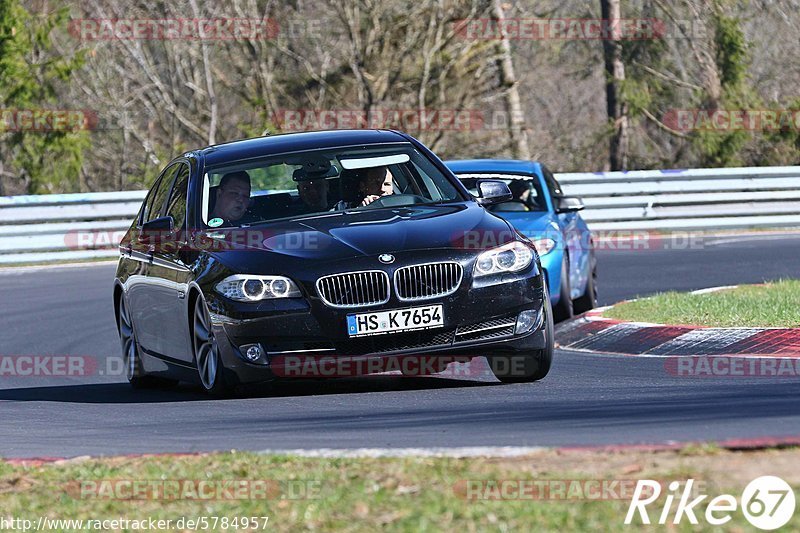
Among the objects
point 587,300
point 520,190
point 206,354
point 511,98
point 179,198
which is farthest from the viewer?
point 511,98

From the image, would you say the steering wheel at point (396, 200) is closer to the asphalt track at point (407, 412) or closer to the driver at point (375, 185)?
the driver at point (375, 185)

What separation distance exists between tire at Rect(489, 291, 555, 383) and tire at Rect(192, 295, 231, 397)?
1637 millimetres

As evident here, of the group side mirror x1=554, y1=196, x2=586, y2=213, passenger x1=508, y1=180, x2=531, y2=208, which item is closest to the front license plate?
side mirror x1=554, y1=196, x2=586, y2=213

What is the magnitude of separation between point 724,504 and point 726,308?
7832 mm

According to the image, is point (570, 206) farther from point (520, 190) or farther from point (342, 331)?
point (342, 331)

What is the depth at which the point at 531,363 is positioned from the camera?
9.43m

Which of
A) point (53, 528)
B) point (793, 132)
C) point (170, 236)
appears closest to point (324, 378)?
point (170, 236)

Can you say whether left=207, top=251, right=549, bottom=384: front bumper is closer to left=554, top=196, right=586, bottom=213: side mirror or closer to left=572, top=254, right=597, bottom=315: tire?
left=554, top=196, right=586, bottom=213: side mirror

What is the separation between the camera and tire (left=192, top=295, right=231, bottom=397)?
9.11 m

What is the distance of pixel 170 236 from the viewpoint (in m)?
10.1

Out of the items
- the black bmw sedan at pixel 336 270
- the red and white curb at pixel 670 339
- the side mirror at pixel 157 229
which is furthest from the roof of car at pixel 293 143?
the red and white curb at pixel 670 339

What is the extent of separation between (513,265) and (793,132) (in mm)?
22509

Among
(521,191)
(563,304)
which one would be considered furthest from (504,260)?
(521,191)

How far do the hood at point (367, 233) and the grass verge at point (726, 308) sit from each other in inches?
112
